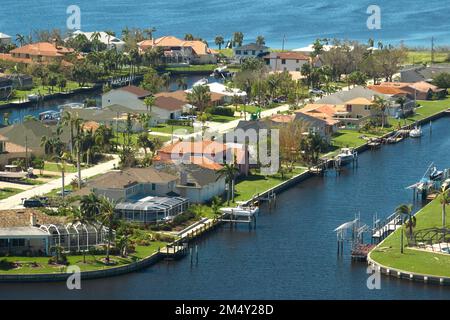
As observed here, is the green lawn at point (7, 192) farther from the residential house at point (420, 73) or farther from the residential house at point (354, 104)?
the residential house at point (420, 73)

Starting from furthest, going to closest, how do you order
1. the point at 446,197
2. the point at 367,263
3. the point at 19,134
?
the point at 19,134, the point at 446,197, the point at 367,263

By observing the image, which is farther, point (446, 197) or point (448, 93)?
point (448, 93)

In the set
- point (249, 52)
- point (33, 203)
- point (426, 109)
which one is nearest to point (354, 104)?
point (426, 109)

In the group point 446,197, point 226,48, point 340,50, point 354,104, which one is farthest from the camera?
point 226,48

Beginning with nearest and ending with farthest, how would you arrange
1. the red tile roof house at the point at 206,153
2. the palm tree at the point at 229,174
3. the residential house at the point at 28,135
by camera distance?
the palm tree at the point at 229,174 < the red tile roof house at the point at 206,153 < the residential house at the point at 28,135

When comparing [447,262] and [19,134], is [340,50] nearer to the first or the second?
[19,134]

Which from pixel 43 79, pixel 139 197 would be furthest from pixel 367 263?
pixel 43 79

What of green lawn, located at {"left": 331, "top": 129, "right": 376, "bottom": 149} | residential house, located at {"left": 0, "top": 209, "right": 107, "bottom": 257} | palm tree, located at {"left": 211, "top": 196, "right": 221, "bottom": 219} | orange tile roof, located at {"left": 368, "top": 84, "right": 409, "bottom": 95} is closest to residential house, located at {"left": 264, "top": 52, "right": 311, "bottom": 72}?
orange tile roof, located at {"left": 368, "top": 84, "right": 409, "bottom": 95}

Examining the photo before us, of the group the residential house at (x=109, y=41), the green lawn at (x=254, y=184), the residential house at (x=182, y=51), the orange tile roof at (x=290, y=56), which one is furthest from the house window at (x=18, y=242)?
the residential house at (x=109, y=41)
